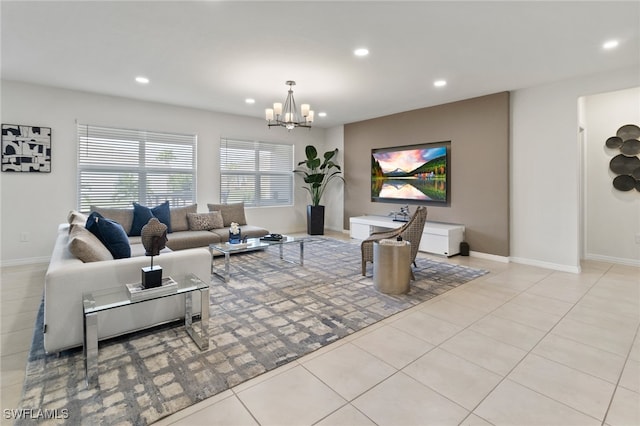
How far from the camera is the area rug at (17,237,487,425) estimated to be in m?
1.74

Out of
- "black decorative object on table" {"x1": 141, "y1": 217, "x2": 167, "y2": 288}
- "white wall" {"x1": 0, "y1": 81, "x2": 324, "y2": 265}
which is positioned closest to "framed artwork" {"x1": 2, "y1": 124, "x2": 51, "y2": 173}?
"white wall" {"x1": 0, "y1": 81, "x2": 324, "y2": 265}

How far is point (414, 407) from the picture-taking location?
Answer: 1728 mm

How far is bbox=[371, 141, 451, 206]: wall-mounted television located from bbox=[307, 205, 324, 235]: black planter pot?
1.31m

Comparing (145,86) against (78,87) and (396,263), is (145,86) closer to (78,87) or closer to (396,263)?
(78,87)

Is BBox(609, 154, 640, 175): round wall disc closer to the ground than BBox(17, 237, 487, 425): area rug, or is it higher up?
higher up

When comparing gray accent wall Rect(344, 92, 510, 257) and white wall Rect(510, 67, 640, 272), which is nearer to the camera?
white wall Rect(510, 67, 640, 272)

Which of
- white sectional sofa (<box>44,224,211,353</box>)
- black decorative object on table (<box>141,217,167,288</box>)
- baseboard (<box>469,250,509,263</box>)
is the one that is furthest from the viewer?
baseboard (<box>469,250,509,263</box>)

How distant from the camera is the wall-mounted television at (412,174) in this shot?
5707 mm

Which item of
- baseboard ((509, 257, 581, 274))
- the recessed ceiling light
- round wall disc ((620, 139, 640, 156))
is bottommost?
baseboard ((509, 257, 581, 274))

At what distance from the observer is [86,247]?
93.6 inches

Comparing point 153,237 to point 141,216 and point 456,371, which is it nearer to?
point 456,371

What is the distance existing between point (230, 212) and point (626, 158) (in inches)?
257

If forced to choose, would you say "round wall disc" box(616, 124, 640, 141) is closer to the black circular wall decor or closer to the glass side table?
the black circular wall decor

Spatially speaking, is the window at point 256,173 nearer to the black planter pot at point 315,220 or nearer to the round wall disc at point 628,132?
the black planter pot at point 315,220
